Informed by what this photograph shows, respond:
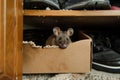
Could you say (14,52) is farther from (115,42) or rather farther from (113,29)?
(113,29)

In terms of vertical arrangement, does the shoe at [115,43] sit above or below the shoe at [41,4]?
below

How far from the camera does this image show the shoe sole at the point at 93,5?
0.68 metres

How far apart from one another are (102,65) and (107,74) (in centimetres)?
5

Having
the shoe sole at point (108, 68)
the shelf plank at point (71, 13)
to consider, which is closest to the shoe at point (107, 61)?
the shoe sole at point (108, 68)

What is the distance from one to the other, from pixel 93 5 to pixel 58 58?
0.60 feet

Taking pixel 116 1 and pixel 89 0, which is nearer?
pixel 89 0

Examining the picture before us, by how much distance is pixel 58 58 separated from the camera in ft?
2.26

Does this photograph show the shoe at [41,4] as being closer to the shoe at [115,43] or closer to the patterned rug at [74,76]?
the patterned rug at [74,76]

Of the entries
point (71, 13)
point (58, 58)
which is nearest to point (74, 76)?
point (58, 58)

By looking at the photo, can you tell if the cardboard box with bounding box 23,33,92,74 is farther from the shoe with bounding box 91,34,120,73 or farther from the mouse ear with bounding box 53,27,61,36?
the mouse ear with bounding box 53,27,61,36

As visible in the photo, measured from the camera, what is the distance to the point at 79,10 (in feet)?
2.25

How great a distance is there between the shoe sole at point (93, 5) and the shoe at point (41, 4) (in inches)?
1.7

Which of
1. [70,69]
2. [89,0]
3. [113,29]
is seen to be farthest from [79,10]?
[113,29]

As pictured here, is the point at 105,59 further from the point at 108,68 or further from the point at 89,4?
the point at 89,4
